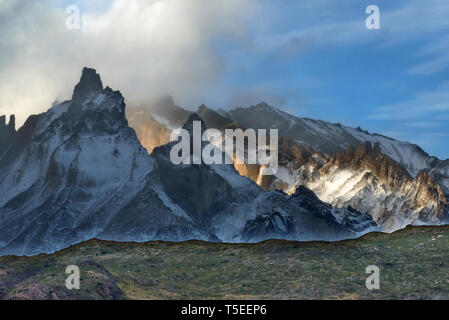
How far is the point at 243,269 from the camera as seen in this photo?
390 feet

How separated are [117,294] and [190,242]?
29.5m

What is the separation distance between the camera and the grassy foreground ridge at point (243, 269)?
106 metres

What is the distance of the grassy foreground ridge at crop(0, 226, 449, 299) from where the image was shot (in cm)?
10575

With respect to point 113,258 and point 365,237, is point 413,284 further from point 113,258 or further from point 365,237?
point 113,258

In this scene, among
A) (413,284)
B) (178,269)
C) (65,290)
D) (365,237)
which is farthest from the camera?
(365,237)

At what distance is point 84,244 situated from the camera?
433ft
